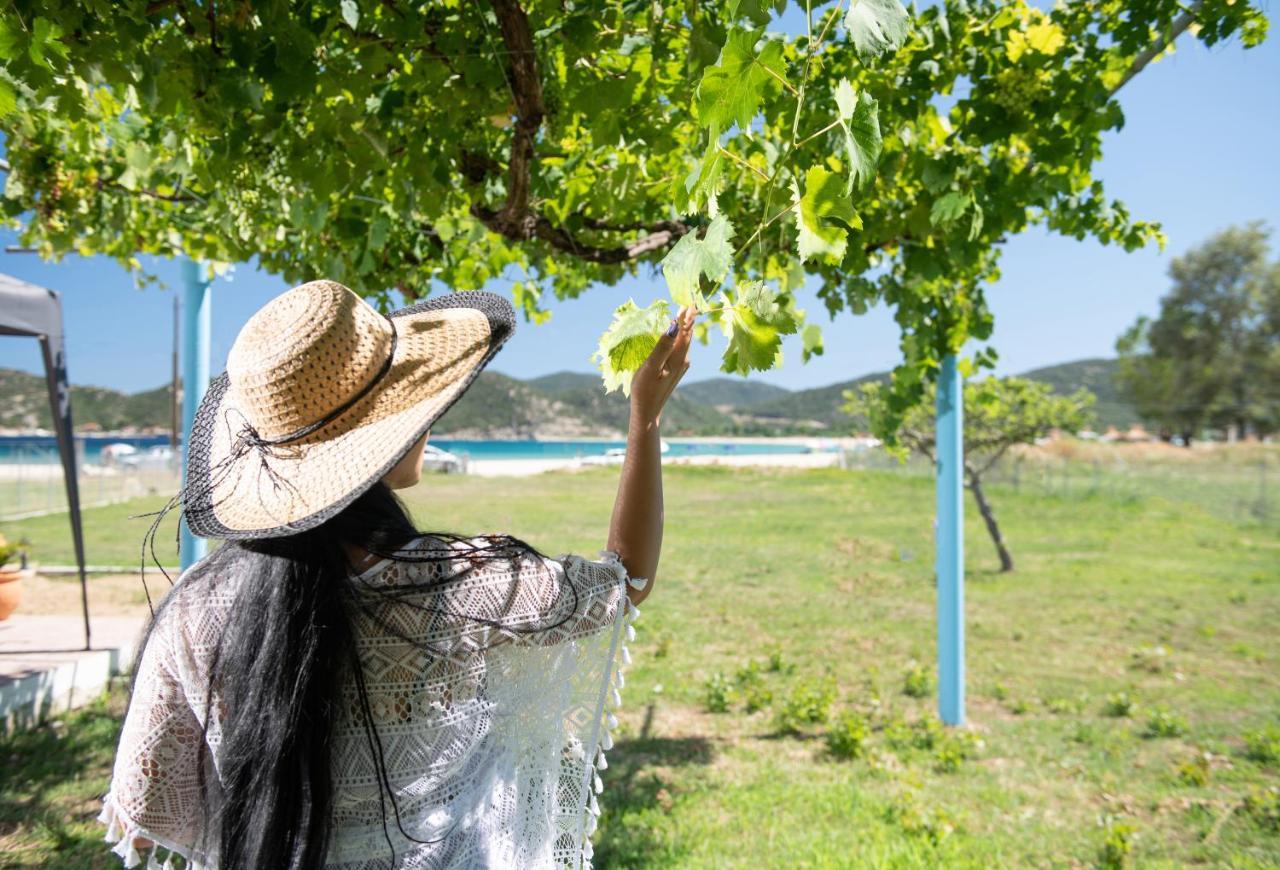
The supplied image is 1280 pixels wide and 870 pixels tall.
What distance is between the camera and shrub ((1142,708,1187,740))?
4695 millimetres

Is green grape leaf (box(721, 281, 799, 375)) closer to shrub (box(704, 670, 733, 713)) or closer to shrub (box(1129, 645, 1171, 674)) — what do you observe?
shrub (box(704, 670, 733, 713))

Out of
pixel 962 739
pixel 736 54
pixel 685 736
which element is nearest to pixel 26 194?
pixel 736 54

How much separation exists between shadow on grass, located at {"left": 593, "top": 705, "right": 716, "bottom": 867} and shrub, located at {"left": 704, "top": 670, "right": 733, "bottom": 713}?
1.38 ft

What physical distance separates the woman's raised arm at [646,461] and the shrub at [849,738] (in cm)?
358

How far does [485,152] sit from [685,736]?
349cm

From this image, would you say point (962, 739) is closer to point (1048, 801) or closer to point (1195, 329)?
point (1048, 801)

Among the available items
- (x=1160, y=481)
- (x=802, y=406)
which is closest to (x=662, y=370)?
(x=1160, y=481)

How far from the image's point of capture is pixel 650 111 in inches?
108

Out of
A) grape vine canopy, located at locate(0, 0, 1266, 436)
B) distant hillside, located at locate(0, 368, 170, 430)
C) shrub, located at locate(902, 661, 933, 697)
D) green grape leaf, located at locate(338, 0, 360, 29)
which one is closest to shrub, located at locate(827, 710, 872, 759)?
shrub, located at locate(902, 661, 933, 697)

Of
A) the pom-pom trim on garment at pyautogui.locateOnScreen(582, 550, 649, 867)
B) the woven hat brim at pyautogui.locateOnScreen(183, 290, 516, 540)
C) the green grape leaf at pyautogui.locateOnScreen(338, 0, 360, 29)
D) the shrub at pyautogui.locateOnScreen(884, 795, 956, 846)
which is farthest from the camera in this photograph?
the shrub at pyautogui.locateOnScreen(884, 795, 956, 846)

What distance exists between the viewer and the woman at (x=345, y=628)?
94 cm

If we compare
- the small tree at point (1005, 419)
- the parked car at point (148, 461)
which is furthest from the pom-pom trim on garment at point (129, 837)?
the parked car at point (148, 461)

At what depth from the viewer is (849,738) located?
14.0 feet

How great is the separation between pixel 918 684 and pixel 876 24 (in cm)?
538
